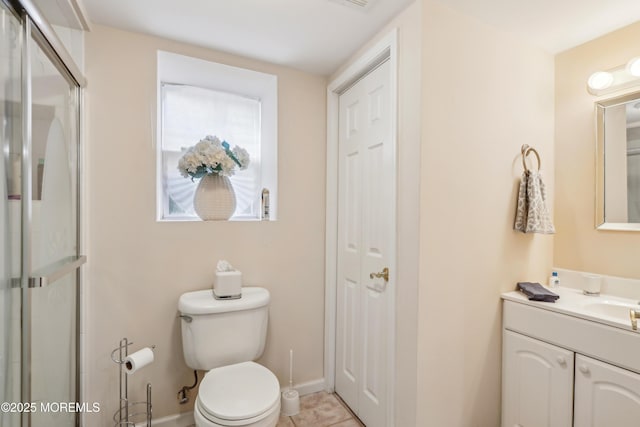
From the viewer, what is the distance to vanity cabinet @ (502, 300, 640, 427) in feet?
3.79

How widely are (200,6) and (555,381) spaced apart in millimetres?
2399

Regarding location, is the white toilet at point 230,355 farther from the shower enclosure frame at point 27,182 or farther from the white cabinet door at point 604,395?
the white cabinet door at point 604,395

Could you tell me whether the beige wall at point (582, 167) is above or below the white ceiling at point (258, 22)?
below

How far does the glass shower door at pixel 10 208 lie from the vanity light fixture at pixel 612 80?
250 cm

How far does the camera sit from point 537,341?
56.7 inches

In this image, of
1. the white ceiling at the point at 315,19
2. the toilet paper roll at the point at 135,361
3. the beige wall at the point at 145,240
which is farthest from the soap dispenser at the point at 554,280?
the toilet paper roll at the point at 135,361

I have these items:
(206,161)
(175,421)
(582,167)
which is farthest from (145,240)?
(582,167)

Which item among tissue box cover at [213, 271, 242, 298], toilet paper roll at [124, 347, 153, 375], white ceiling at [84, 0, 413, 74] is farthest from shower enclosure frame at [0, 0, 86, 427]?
tissue box cover at [213, 271, 242, 298]

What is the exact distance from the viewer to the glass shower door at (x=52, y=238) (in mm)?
1070

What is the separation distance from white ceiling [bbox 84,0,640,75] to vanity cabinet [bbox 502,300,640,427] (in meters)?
1.43

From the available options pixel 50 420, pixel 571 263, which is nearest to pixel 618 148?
pixel 571 263

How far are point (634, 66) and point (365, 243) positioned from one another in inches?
61.8

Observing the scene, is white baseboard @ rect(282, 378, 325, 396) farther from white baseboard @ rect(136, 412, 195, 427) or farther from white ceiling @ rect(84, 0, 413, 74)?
white ceiling @ rect(84, 0, 413, 74)

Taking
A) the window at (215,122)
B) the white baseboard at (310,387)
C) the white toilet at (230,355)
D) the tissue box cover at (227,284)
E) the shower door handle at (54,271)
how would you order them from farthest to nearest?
1. the white baseboard at (310,387)
2. the window at (215,122)
3. the tissue box cover at (227,284)
4. the white toilet at (230,355)
5. the shower door handle at (54,271)
